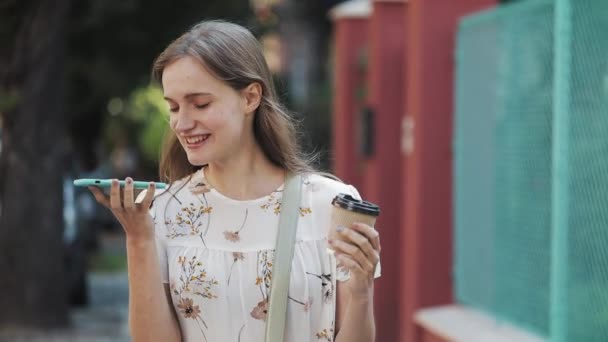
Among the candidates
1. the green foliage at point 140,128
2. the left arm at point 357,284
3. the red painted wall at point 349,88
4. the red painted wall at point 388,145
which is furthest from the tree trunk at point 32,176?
the green foliage at point 140,128

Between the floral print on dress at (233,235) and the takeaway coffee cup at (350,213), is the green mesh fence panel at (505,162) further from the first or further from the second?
the takeaway coffee cup at (350,213)

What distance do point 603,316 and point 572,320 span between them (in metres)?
0.25

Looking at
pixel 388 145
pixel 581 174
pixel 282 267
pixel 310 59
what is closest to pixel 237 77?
pixel 282 267

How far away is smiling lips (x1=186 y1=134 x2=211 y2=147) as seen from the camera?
266 centimetres

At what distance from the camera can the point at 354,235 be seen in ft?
7.71

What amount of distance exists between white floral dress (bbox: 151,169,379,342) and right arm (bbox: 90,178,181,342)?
7 centimetres

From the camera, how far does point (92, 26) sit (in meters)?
13.0

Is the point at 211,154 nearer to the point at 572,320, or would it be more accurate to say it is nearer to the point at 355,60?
the point at 572,320

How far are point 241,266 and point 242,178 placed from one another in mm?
285

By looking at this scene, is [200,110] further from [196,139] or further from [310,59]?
[310,59]

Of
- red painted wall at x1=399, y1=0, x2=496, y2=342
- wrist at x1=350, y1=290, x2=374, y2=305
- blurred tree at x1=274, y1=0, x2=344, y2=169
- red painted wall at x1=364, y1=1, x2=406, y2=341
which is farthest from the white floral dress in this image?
blurred tree at x1=274, y1=0, x2=344, y2=169

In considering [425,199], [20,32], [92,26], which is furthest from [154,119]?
[425,199]

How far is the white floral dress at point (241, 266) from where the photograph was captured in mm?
2625

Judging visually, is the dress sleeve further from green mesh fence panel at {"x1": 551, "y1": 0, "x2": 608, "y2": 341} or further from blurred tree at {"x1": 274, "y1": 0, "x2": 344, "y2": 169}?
blurred tree at {"x1": 274, "y1": 0, "x2": 344, "y2": 169}
